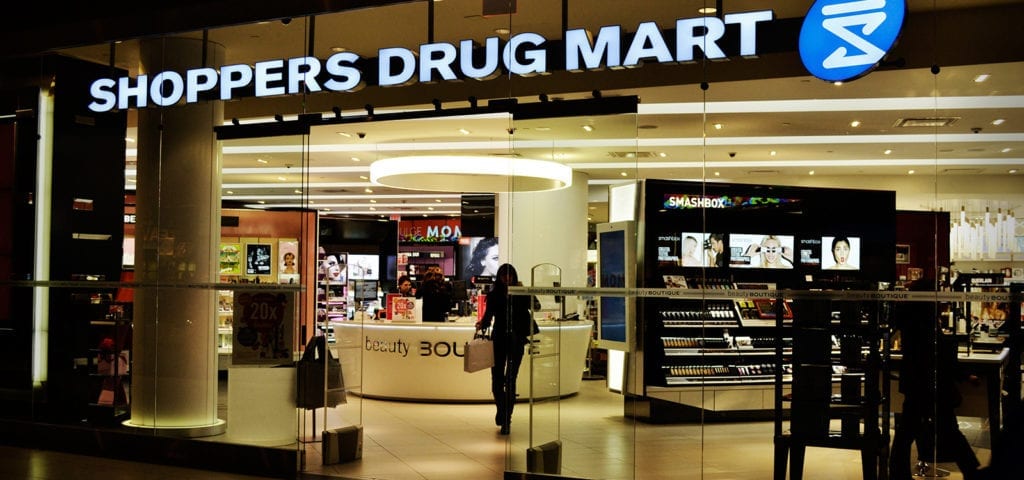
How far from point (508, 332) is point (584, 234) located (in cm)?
106

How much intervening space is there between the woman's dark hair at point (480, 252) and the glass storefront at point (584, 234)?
5755 mm

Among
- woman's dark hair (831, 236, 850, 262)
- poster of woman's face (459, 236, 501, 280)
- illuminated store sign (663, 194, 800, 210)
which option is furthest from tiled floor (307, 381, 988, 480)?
poster of woman's face (459, 236, 501, 280)

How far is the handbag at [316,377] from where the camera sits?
6777 millimetres

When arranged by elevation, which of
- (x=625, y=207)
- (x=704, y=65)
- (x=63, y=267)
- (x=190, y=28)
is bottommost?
(x=63, y=267)

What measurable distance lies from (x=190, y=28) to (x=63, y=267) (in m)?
2.40

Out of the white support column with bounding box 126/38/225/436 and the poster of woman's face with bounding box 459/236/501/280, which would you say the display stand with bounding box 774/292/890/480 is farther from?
the poster of woman's face with bounding box 459/236/501/280

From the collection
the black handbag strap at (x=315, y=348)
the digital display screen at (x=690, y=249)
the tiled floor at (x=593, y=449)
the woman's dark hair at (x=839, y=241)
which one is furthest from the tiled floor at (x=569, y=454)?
the woman's dark hair at (x=839, y=241)

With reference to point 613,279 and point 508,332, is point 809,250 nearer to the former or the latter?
point 613,279

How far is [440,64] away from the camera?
642 centimetres

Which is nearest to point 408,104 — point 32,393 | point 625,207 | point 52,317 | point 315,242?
point 315,242

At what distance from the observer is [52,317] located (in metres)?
7.73

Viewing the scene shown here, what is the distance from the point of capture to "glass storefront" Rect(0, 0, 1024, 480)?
520cm

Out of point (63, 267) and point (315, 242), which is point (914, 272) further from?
point (63, 267)

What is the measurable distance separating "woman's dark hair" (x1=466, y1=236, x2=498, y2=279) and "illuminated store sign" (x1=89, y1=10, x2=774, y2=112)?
8142 mm
